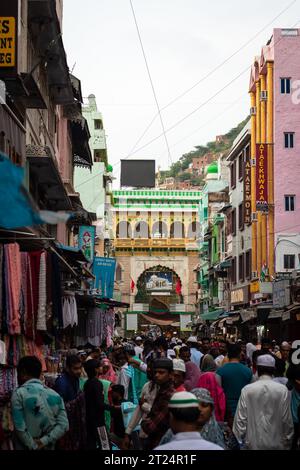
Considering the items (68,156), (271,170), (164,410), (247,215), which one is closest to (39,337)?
(164,410)

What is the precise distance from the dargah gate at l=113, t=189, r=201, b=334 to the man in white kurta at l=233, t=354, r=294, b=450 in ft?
289

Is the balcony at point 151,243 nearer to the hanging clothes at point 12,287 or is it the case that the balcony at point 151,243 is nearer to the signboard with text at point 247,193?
the signboard with text at point 247,193

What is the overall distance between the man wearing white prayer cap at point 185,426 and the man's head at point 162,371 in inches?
128

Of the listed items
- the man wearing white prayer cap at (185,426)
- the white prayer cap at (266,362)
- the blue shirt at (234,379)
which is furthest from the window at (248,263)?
the man wearing white prayer cap at (185,426)

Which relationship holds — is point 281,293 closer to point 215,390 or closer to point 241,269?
point 241,269

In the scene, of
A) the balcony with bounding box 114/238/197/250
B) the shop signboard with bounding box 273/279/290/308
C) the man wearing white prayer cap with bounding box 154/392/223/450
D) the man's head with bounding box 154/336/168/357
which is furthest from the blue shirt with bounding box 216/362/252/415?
the balcony with bounding box 114/238/197/250

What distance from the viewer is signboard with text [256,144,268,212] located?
1657 inches

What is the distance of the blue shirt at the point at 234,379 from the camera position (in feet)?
38.4

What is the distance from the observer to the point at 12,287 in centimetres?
1136

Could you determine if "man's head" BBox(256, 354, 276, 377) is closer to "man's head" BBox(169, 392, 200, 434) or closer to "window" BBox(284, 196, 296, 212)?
"man's head" BBox(169, 392, 200, 434)

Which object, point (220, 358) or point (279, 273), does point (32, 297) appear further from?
point (279, 273)

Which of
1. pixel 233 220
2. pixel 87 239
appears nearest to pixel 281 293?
pixel 87 239

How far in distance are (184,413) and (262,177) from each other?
122 feet

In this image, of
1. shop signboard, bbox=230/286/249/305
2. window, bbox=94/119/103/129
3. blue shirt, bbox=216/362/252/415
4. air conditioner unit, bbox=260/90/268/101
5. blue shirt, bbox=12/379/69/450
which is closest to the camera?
blue shirt, bbox=12/379/69/450
